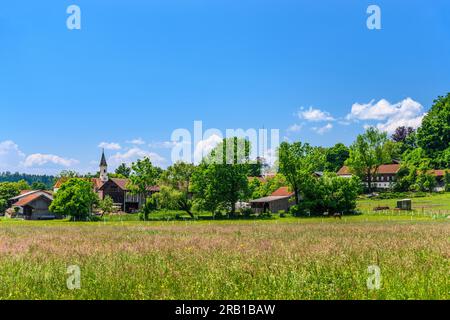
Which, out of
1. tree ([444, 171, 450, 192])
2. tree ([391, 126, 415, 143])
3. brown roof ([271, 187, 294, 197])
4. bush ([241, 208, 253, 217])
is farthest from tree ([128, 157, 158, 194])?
tree ([391, 126, 415, 143])

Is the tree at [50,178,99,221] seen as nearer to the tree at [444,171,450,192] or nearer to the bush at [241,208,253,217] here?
the bush at [241,208,253,217]

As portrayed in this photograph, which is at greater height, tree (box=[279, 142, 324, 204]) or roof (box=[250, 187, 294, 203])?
tree (box=[279, 142, 324, 204])

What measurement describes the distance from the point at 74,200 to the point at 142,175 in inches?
483

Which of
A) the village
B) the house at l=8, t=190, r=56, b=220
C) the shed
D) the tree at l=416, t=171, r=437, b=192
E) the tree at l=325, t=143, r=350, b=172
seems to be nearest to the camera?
the shed

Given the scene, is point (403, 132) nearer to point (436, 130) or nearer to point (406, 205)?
point (436, 130)

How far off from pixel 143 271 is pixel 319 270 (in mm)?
4230

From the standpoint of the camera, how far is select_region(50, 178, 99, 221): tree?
7533cm

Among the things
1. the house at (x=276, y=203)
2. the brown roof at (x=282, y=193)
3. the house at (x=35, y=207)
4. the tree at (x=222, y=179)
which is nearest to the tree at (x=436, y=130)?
the brown roof at (x=282, y=193)

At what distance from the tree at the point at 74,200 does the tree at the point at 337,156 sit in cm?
9623

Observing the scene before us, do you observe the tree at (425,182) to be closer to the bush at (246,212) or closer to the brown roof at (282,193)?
the brown roof at (282,193)

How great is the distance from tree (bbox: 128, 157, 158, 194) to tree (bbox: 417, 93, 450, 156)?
282 feet

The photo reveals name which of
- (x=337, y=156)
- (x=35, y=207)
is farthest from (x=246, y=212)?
(x=337, y=156)

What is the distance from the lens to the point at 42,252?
15172 mm
